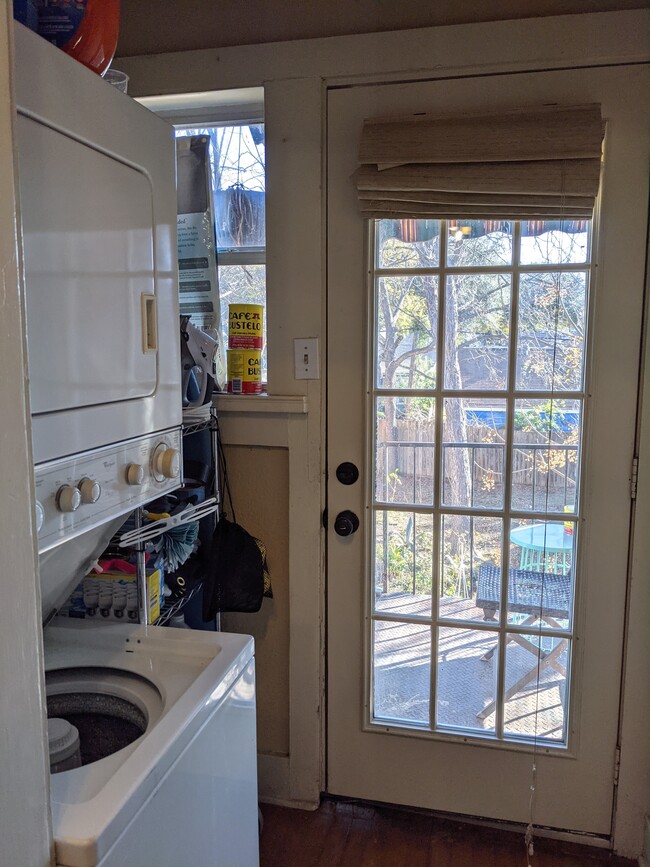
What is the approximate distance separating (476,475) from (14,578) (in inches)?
54.7

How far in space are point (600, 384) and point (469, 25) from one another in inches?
37.9

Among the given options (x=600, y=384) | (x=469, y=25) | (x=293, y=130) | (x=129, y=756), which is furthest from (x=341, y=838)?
(x=469, y=25)

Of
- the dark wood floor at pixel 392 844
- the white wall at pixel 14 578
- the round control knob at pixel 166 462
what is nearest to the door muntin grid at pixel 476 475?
the dark wood floor at pixel 392 844

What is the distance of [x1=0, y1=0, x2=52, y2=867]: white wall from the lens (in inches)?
25.2

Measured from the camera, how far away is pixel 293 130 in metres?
1.82

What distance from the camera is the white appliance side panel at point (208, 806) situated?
3.19ft

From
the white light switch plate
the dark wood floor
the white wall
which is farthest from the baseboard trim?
the white wall

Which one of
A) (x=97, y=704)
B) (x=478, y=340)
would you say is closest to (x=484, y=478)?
(x=478, y=340)

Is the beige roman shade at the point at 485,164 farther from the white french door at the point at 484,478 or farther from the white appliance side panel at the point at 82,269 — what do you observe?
the white appliance side panel at the point at 82,269

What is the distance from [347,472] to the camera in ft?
6.32

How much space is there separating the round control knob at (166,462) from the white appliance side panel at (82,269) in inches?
4.4

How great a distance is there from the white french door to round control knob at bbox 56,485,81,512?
42.1 inches

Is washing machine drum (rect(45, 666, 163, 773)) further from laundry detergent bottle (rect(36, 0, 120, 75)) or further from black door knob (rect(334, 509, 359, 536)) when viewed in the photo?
laundry detergent bottle (rect(36, 0, 120, 75))

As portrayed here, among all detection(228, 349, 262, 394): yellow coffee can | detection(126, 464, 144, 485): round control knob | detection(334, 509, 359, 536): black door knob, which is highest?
detection(228, 349, 262, 394): yellow coffee can
